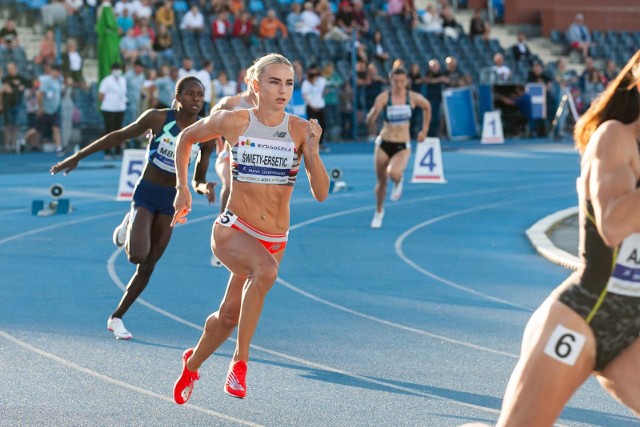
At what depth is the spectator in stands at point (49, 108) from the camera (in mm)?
27422

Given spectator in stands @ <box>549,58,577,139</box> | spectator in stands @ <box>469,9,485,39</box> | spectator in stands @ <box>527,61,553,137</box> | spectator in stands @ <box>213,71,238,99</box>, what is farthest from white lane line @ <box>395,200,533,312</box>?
spectator in stands @ <box>469,9,485,39</box>

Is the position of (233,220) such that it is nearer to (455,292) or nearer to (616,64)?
(455,292)

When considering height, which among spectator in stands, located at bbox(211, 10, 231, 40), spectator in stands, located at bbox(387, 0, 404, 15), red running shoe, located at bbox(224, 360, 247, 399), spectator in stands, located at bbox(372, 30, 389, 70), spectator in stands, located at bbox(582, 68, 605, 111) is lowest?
spectator in stands, located at bbox(582, 68, 605, 111)

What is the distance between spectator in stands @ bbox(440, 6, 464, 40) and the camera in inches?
1492

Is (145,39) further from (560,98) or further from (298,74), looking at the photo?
(560,98)

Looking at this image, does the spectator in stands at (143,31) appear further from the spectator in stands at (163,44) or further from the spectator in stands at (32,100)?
the spectator in stands at (32,100)

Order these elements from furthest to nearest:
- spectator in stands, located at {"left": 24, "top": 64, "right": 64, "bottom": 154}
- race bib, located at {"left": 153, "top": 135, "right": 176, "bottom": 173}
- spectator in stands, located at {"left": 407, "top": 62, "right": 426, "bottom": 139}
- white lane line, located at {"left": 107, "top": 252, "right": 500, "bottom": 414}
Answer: spectator in stands, located at {"left": 407, "top": 62, "right": 426, "bottom": 139} < spectator in stands, located at {"left": 24, "top": 64, "right": 64, "bottom": 154} < race bib, located at {"left": 153, "top": 135, "right": 176, "bottom": 173} < white lane line, located at {"left": 107, "top": 252, "right": 500, "bottom": 414}

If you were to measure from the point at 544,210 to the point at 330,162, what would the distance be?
789 cm

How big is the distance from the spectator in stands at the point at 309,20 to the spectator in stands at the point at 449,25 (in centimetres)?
549

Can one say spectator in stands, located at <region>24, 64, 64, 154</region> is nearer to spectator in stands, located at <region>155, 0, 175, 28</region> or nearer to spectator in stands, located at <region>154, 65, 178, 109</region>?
spectator in stands, located at <region>154, 65, 178, 109</region>

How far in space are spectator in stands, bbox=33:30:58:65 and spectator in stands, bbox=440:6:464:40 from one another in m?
13.4

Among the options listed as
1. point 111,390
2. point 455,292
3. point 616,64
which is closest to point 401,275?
point 455,292

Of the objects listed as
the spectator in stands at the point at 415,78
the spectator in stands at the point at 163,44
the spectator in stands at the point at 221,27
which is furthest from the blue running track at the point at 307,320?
the spectator in stands at the point at 415,78

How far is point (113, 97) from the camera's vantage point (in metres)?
27.0
